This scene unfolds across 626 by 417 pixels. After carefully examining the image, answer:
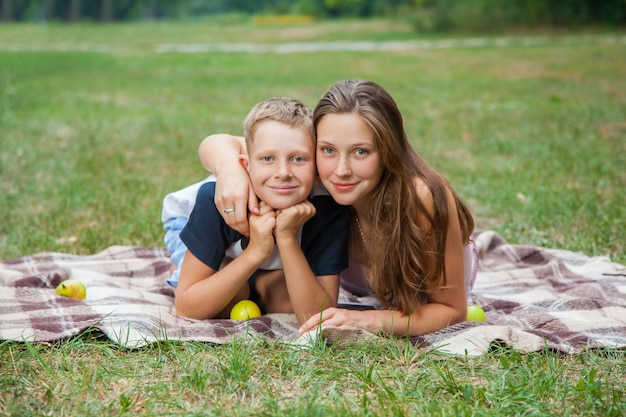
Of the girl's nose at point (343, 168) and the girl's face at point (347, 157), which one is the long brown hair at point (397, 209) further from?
the girl's nose at point (343, 168)

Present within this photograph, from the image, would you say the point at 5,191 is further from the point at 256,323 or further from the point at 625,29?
the point at 625,29

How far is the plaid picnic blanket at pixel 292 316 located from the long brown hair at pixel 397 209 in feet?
0.90

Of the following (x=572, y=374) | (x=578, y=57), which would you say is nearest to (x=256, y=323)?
(x=572, y=374)

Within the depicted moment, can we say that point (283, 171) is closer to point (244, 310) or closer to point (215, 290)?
point (215, 290)

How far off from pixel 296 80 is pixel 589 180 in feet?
27.5

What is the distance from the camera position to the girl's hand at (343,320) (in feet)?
10.7

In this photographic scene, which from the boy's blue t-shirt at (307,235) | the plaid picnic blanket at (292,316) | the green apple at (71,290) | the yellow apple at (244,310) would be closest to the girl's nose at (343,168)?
the boy's blue t-shirt at (307,235)

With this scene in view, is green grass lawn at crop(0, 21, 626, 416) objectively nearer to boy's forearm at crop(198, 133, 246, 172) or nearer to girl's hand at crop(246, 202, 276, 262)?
girl's hand at crop(246, 202, 276, 262)

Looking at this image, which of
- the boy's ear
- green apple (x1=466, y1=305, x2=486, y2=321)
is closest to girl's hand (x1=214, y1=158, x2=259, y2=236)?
the boy's ear

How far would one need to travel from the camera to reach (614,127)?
905 centimetres

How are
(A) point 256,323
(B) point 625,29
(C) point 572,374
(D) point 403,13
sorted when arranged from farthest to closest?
(D) point 403,13 → (B) point 625,29 → (A) point 256,323 → (C) point 572,374

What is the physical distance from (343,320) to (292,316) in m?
0.43

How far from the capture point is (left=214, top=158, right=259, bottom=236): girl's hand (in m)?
3.28

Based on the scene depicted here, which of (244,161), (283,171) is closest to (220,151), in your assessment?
(244,161)
